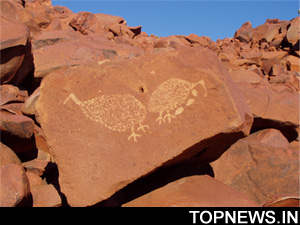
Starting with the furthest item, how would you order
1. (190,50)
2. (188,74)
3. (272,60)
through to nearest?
(272,60), (190,50), (188,74)

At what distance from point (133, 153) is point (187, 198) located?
441 millimetres

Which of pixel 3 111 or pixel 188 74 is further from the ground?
pixel 188 74

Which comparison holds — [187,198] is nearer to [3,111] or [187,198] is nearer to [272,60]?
[3,111]

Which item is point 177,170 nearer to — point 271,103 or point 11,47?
point 271,103

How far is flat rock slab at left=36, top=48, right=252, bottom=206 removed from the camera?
1.78 metres

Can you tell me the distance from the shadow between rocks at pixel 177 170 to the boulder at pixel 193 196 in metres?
0.06

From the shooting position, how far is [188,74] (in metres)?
1.86

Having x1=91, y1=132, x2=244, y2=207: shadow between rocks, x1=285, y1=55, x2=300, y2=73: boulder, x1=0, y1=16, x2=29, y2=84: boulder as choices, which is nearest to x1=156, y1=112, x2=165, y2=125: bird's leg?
x1=91, y1=132, x2=244, y2=207: shadow between rocks

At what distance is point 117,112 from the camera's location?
6.23ft

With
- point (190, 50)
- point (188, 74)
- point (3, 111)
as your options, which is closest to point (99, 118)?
point (188, 74)

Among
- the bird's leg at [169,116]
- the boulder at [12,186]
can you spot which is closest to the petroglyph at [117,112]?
the bird's leg at [169,116]

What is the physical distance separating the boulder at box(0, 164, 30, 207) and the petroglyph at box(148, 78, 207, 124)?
0.98m

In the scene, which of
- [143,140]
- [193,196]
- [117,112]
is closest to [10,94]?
[117,112]

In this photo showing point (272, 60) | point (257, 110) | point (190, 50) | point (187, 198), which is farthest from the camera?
point (272, 60)
